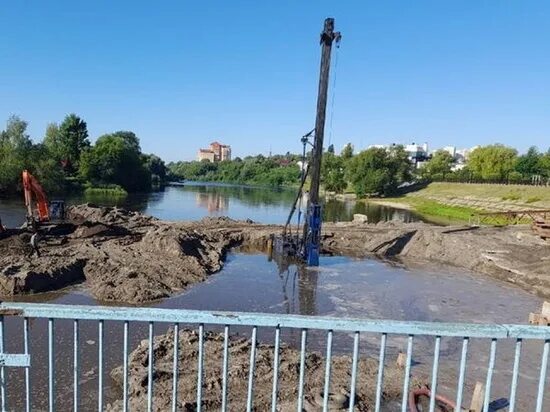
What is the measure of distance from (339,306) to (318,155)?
7940 mm

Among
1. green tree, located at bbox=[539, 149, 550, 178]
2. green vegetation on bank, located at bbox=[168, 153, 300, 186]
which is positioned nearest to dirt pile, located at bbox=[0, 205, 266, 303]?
green tree, located at bbox=[539, 149, 550, 178]

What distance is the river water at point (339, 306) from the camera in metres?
8.20

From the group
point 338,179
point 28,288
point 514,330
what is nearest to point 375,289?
point 28,288

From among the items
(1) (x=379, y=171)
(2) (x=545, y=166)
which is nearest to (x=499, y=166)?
(2) (x=545, y=166)

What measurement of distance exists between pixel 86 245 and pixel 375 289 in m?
11.4

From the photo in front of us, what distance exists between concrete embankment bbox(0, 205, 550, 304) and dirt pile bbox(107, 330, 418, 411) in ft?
17.8

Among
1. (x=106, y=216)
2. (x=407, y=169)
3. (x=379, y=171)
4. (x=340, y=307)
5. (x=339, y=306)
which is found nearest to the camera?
(x=340, y=307)

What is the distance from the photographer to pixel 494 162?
79.5m

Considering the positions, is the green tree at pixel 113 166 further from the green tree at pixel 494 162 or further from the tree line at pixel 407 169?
the green tree at pixel 494 162

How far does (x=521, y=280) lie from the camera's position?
18266 mm

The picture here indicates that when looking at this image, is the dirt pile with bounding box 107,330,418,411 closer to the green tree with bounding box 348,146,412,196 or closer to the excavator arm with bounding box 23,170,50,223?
the excavator arm with bounding box 23,170,50,223

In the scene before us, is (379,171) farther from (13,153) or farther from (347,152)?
(13,153)

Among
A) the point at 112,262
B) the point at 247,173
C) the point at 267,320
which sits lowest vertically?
the point at 112,262

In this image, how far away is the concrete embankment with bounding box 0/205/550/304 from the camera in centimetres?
1393
